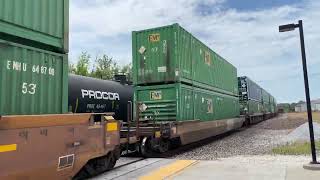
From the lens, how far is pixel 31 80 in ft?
20.2

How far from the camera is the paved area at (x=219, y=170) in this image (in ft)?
27.3

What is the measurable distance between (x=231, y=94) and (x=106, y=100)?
11.3 metres

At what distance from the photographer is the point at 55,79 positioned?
6.76 m

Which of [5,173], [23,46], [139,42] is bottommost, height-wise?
[5,173]

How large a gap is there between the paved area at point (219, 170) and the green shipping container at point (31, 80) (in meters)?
2.76

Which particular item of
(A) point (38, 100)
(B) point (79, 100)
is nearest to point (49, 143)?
(A) point (38, 100)

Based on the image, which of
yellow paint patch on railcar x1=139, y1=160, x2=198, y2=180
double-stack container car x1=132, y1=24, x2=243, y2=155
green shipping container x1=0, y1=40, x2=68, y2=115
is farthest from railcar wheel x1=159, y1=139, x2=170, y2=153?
green shipping container x1=0, y1=40, x2=68, y2=115

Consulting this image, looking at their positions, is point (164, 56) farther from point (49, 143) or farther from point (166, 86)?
point (49, 143)

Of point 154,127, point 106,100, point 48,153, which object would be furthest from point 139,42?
point 48,153

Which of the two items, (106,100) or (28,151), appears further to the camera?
(106,100)

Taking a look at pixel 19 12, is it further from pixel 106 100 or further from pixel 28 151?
pixel 106 100

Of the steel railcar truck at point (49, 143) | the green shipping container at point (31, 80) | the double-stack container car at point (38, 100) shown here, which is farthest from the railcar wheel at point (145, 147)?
the green shipping container at point (31, 80)

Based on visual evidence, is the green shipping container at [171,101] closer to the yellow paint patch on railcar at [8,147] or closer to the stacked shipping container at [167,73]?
the stacked shipping container at [167,73]

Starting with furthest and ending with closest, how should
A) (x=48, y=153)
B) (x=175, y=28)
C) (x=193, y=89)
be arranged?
(x=193, y=89)
(x=175, y=28)
(x=48, y=153)
